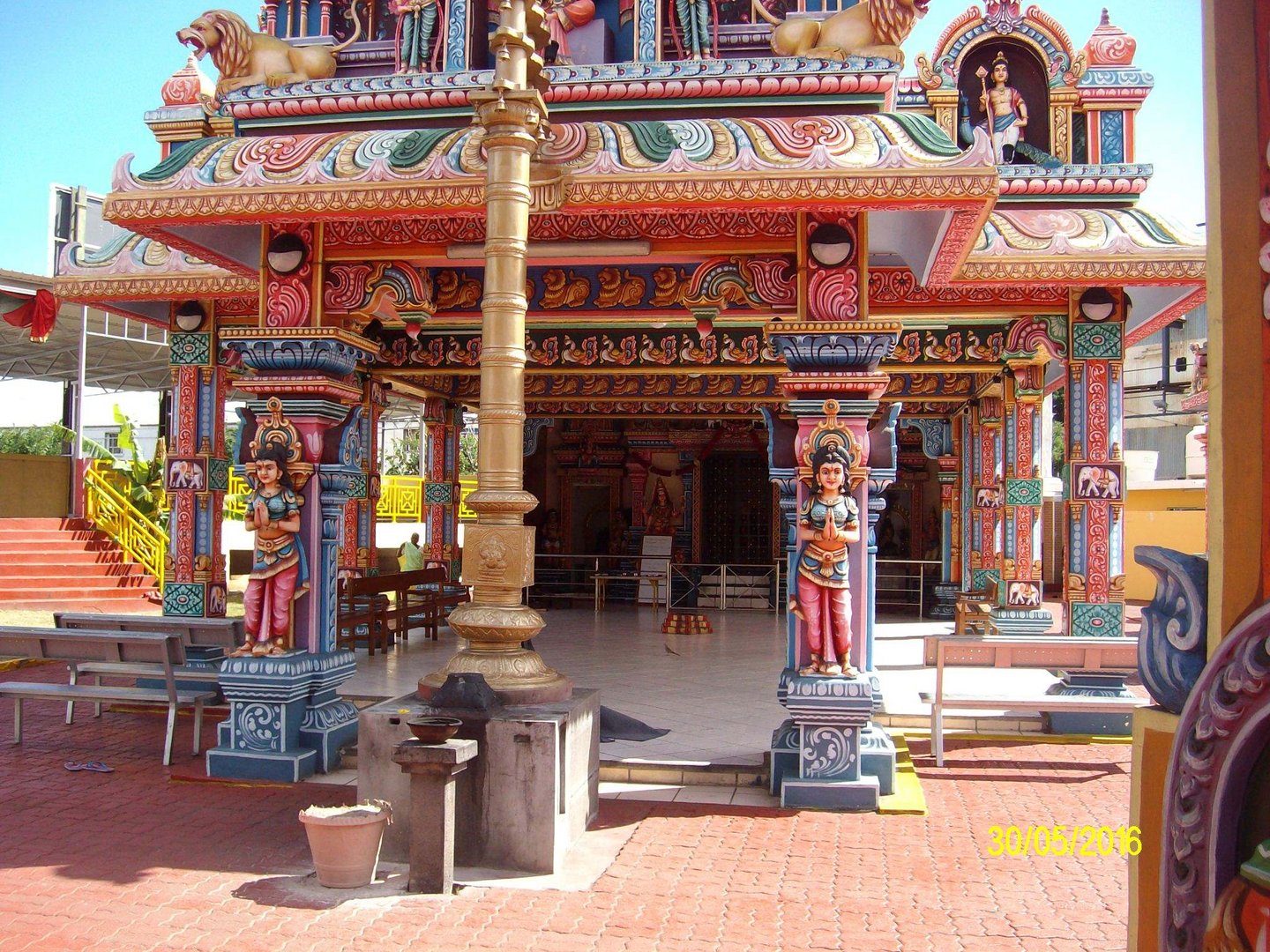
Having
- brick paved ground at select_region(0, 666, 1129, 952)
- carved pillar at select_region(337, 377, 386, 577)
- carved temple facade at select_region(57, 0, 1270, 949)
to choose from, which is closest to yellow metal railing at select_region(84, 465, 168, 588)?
carved pillar at select_region(337, 377, 386, 577)

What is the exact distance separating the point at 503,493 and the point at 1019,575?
816cm

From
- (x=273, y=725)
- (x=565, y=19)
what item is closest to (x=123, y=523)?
(x=273, y=725)

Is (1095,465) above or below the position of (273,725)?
above

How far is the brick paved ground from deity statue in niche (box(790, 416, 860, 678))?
2.95 feet

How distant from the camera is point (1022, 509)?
38.1 ft

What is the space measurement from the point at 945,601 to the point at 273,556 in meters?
12.5

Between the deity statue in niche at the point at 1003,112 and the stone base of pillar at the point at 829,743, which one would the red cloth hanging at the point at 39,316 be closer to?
the stone base of pillar at the point at 829,743

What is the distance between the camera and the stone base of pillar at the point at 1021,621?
11062 millimetres

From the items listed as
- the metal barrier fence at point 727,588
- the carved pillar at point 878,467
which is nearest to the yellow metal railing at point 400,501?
the metal barrier fence at point 727,588

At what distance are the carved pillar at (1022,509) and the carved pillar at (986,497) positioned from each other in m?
0.85

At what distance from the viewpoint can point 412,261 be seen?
22.5ft

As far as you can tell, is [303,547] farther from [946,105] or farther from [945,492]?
[945,492]

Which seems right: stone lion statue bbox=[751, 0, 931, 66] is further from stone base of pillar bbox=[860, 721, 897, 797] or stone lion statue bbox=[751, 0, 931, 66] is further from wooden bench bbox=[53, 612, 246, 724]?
wooden bench bbox=[53, 612, 246, 724]

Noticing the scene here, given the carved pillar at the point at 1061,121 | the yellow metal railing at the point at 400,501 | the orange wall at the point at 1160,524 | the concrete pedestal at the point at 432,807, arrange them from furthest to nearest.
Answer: the yellow metal railing at the point at 400,501
the orange wall at the point at 1160,524
the carved pillar at the point at 1061,121
the concrete pedestal at the point at 432,807
